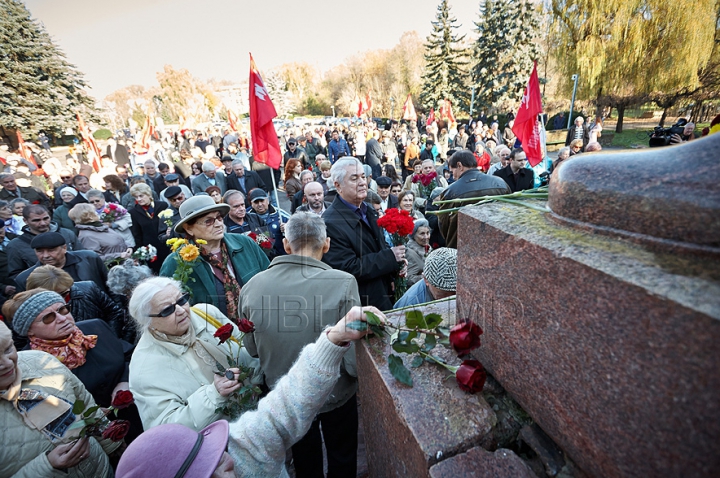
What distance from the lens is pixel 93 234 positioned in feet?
15.1

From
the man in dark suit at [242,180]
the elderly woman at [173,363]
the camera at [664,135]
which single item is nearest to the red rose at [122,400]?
the elderly woman at [173,363]

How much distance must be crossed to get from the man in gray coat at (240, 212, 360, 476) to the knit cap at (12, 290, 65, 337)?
1302 mm

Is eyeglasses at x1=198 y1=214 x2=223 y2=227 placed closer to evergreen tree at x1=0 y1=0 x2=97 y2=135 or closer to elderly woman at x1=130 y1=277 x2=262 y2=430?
elderly woman at x1=130 y1=277 x2=262 y2=430

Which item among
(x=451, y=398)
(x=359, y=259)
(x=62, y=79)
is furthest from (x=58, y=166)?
(x=62, y=79)

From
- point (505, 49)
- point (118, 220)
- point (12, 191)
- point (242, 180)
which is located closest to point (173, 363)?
point (118, 220)

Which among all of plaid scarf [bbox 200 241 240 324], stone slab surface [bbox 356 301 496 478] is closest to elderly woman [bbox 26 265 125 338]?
plaid scarf [bbox 200 241 240 324]

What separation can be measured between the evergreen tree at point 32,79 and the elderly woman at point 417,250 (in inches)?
1256

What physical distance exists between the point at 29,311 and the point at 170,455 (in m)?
1.89

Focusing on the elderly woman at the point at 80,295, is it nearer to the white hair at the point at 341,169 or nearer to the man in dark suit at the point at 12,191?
the white hair at the point at 341,169

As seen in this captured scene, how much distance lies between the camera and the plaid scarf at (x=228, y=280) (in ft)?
9.85

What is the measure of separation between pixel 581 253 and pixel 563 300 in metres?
0.13

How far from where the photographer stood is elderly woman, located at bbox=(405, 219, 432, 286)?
3650 millimetres

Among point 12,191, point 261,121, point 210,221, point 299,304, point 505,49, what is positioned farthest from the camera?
point 505,49

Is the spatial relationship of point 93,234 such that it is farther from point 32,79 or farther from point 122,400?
point 32,79
